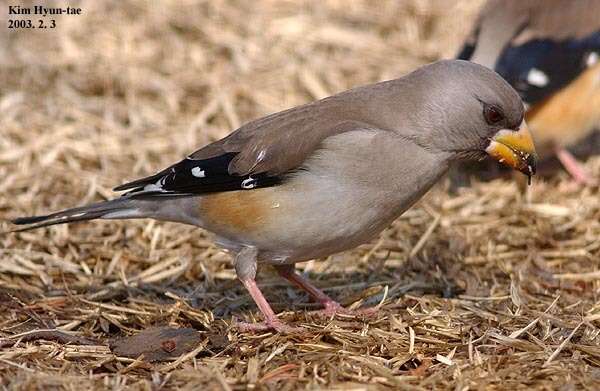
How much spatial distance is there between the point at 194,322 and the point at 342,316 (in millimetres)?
814

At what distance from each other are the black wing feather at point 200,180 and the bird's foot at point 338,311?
818 millimetres

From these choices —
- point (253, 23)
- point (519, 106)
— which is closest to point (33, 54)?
point (253, 23)

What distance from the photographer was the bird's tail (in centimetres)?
566

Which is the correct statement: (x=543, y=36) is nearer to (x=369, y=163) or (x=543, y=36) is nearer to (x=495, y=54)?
(x=495, y=54)

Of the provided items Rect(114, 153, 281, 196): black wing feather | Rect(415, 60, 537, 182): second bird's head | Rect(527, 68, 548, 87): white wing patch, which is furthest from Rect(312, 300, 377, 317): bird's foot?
Rect(527, 68, 548, 87): white wing patch

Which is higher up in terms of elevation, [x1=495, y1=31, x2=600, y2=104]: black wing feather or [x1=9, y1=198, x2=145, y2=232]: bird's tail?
[x1=495, y1=31, x2=600, y2=104]: black wing feather

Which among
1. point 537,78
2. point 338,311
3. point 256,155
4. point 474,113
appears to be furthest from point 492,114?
point 537,78

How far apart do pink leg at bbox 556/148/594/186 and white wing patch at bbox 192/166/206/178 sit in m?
3.74

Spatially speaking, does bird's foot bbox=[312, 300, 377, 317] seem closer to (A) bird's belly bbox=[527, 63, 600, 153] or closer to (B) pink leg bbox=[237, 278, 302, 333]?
(B) pink leg bbox=[237, 278, 302, 333]

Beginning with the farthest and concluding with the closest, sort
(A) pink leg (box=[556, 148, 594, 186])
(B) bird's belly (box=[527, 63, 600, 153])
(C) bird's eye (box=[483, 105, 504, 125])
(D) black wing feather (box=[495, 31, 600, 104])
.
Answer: (A) pink leg (box=[556, 148, 594, 186]), (B) bird's belly (box=[527, 63, 600, 153]), (D) black wing feather (box=[495, 31, 600, 104]), (C) bird's eye (box=[483, 105, 504, 125])

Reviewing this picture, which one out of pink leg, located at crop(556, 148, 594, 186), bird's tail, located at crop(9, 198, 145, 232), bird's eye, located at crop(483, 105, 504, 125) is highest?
bird's eye, located at crop(483, 105, 504, 125)

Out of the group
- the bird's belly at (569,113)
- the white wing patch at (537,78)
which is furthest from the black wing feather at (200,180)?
the bird's belly at (569,113)

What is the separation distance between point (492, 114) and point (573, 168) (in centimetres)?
316

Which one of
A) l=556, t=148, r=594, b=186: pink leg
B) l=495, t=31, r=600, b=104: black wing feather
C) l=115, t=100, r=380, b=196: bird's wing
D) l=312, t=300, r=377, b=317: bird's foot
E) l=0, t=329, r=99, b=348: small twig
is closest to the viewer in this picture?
l=0, t=329, r=99, b=348: small twig
